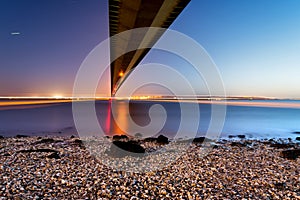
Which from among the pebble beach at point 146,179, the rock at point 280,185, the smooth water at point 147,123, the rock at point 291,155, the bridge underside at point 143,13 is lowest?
the smooth water at point 147,123

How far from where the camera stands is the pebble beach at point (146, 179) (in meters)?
5.78

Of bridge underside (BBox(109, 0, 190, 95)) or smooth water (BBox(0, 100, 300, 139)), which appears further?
smooth water (BBox(0, 100, 300, 139))

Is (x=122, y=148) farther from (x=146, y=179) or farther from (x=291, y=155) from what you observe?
(x=291, y=155)

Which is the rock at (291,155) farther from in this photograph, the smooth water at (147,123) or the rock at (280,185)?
the smooth water at (147,123)

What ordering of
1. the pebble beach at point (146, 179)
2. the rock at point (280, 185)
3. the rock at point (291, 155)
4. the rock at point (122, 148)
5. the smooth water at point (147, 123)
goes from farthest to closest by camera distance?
Result: the smooth water at point (147, 123) < the rock at point (291, 155) < the rock at point (122, 148) < the rock at point (280, 185) < the pebble beach at point (146, 179)

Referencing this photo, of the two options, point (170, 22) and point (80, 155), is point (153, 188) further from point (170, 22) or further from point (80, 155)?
point (170, 22)

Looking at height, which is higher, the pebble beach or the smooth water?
the pebble beach

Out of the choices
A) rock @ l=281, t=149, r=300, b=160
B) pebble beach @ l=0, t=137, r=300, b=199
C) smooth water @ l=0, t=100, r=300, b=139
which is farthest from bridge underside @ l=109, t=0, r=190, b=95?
smooth water @ l=0, t=100, r=300, b=139

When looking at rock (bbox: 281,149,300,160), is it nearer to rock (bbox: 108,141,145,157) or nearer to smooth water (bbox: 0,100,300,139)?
rock (bbox: 108,141,145,157)

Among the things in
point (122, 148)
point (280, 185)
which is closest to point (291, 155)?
point (280, 185)

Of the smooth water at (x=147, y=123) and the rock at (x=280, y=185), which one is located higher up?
the rock at (x=280, y=185)

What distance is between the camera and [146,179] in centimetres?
685

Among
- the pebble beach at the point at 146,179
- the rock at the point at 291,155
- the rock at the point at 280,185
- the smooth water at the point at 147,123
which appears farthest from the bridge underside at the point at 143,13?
the smooth water at the point at 147,123

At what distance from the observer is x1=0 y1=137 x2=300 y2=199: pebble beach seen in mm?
5781
